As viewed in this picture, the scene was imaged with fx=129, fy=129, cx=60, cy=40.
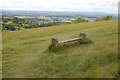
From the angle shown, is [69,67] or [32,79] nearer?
[32,79]

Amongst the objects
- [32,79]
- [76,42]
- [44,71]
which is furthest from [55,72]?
[76,42]

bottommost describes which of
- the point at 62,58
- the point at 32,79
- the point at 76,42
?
the point at 32,79

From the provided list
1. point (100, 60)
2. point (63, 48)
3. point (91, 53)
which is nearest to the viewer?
point (100, 60)

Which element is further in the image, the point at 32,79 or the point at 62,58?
the point at 62,58

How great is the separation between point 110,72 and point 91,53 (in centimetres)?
268

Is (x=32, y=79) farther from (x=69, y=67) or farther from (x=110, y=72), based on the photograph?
(x=110, y=72)

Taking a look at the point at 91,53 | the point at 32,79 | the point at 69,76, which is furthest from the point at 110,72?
the point at 32,79

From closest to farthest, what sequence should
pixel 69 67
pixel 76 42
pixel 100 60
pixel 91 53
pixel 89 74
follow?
1. pixel 89 74
2. pixel 69 67
3. pixel 100 60
4. pixel 91 53
5. pixel 76 42

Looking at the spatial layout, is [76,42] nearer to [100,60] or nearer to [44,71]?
[100,60]

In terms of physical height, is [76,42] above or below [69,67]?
above

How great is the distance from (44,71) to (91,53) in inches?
150

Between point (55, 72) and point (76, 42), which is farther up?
point (76, 42)

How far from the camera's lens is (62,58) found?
8562 millimetres

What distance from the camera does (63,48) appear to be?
10.1 metres
